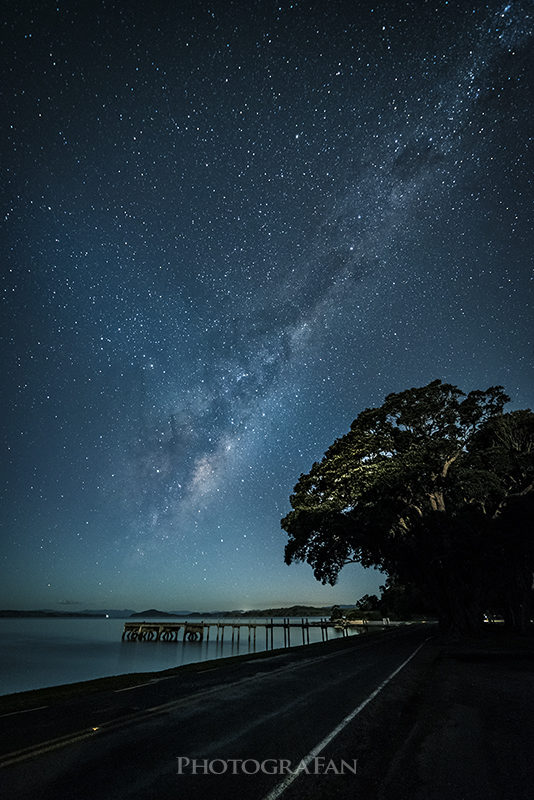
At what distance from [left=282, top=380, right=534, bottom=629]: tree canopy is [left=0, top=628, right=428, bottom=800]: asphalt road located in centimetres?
1760

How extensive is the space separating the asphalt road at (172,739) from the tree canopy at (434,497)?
17600 mm

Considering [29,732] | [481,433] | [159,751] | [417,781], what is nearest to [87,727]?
[29,732]

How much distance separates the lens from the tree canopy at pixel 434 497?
89.1ft

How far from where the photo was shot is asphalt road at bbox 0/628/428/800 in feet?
14.7

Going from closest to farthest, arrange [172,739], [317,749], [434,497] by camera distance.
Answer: [317,749] < [172,739] < [434,497]

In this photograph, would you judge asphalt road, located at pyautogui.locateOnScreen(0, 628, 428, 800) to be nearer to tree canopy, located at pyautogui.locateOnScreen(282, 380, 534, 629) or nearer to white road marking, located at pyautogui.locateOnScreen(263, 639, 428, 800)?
white road marking, located at pyautogui.locateOnScreen(263, 639, 428, 800)

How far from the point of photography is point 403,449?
97.4ft

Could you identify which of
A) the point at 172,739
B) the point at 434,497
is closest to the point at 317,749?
the point at 172,739

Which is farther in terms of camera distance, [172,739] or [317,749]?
[172,739]

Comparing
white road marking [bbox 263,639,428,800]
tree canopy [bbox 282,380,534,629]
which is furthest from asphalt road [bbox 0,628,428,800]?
tree canopy [bbox 282,380,534,629]

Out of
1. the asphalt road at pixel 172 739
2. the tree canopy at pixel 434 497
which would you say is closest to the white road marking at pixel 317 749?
the asphalt road at pixel 172 739

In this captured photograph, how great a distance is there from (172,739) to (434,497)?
27.1 m

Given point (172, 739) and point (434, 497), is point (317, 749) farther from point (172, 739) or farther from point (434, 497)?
point (434, 497)

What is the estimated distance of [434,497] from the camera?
2944 centimetres
